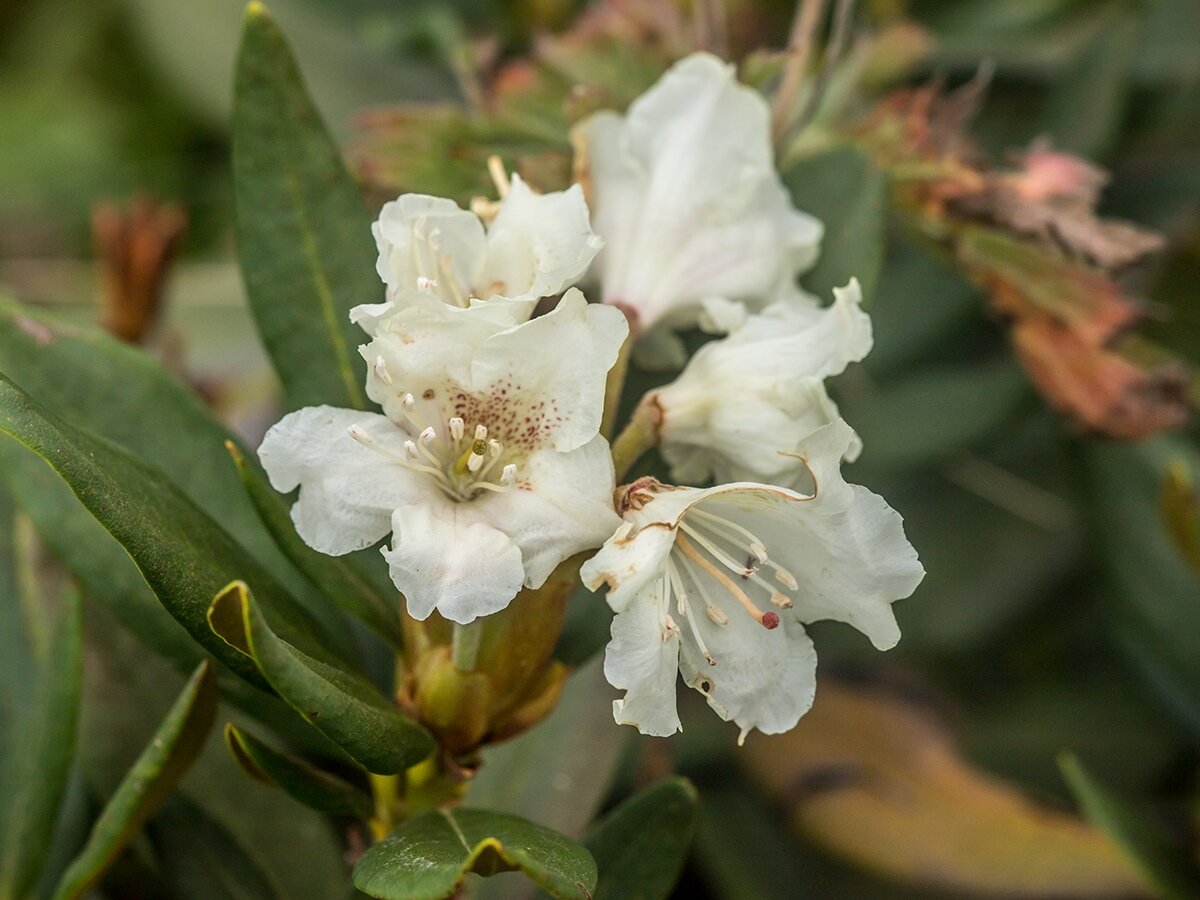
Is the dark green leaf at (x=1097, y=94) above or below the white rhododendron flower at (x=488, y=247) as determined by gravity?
below

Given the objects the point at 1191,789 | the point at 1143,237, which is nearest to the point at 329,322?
the point at 1143,237

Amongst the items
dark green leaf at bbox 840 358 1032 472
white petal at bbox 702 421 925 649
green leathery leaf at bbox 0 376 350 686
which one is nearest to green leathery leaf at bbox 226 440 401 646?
green leathery leaf at bbox 0 376 350 686

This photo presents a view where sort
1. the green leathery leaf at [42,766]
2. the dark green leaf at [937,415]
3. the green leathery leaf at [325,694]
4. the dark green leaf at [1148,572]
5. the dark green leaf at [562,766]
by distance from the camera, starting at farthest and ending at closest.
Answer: the dark green leaf at [937,415], the dark green leaf at [1148,572], the dark green leaf at [562,766], the green leathery leaf at [42,766], the green leathery leaf at [325,694]

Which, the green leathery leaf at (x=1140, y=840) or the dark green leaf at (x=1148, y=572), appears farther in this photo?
the dark green leaf at (x=1148, y=572)

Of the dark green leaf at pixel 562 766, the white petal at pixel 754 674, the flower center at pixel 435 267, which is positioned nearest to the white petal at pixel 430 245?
the flower center at pixel 435 267

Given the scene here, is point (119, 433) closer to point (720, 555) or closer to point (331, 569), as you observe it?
point (331, 569)

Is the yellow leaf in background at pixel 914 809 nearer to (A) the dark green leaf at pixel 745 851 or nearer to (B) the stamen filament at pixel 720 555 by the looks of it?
(A) the dark green leaf at pixel 745 851

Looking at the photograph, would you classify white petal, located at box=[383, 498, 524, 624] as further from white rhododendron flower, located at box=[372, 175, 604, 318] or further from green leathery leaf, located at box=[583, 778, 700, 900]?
green leathery leaf, located at box=[583, 778, 700, 900]
